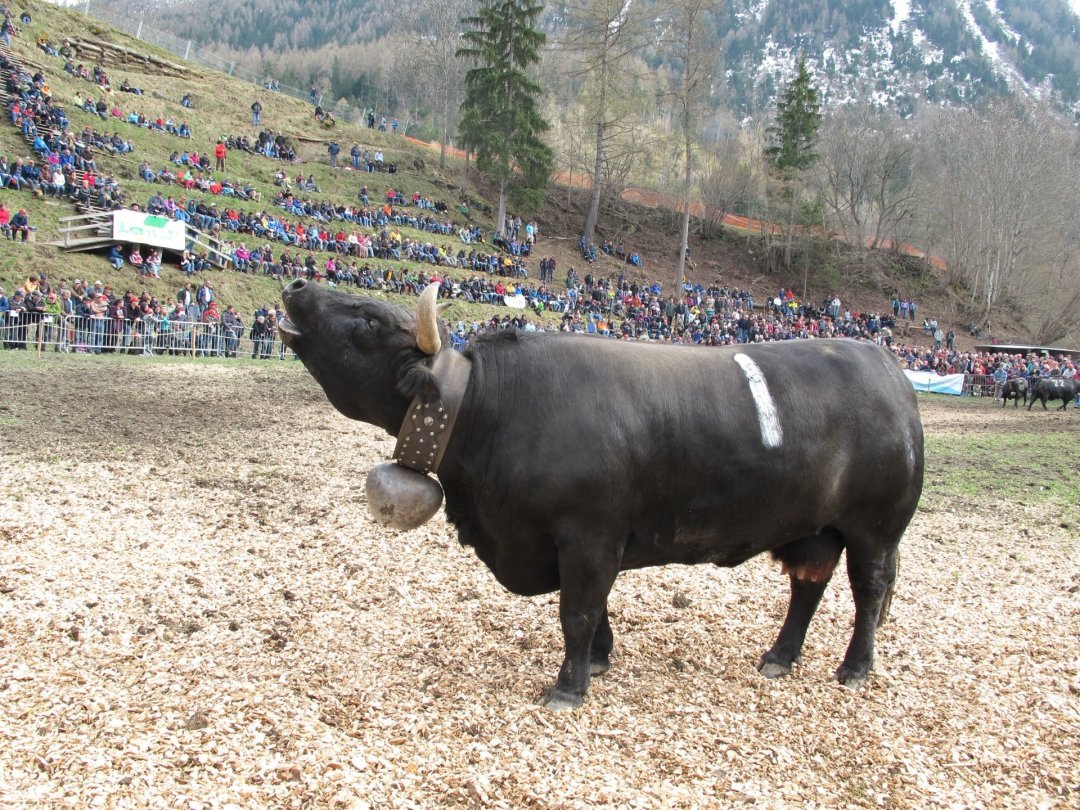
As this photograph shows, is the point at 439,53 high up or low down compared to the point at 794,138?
up

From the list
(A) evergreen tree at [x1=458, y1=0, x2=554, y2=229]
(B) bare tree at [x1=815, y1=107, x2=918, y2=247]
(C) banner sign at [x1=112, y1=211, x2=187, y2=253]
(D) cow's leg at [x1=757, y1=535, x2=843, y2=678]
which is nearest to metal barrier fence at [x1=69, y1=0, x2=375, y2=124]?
(A) evergreen tree at [x1=458, y1=0, x2=554, y2=229]

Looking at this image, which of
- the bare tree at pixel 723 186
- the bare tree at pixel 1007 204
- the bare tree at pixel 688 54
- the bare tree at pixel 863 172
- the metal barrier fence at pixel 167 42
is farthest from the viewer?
the bare tree at pixel 863 172

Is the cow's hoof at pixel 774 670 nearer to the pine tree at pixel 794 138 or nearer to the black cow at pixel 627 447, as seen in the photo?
the black cow at pixel 627 447

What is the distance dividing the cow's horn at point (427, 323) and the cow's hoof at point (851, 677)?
10.8 ft

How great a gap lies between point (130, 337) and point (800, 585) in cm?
2290

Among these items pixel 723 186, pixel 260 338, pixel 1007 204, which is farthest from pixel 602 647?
pixel 723 186

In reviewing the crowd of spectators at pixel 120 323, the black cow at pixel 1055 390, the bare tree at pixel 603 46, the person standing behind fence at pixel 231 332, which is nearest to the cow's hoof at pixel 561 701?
the crowd of spectators at pixel 120 323

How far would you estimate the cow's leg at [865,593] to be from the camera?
4.88 m

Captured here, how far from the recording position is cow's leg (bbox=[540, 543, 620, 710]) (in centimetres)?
423

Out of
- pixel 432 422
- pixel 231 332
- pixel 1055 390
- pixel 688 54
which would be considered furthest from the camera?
pixel 688 54

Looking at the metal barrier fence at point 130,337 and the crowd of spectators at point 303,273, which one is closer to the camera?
the metal barrier fence at point 130,337

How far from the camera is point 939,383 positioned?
1431 inches

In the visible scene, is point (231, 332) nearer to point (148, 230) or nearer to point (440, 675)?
point (148, 230)

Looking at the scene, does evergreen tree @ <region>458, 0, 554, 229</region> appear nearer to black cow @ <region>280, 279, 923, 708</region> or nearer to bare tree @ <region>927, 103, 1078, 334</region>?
bare tree @ <region>927, 103, 1078, 334</region>
